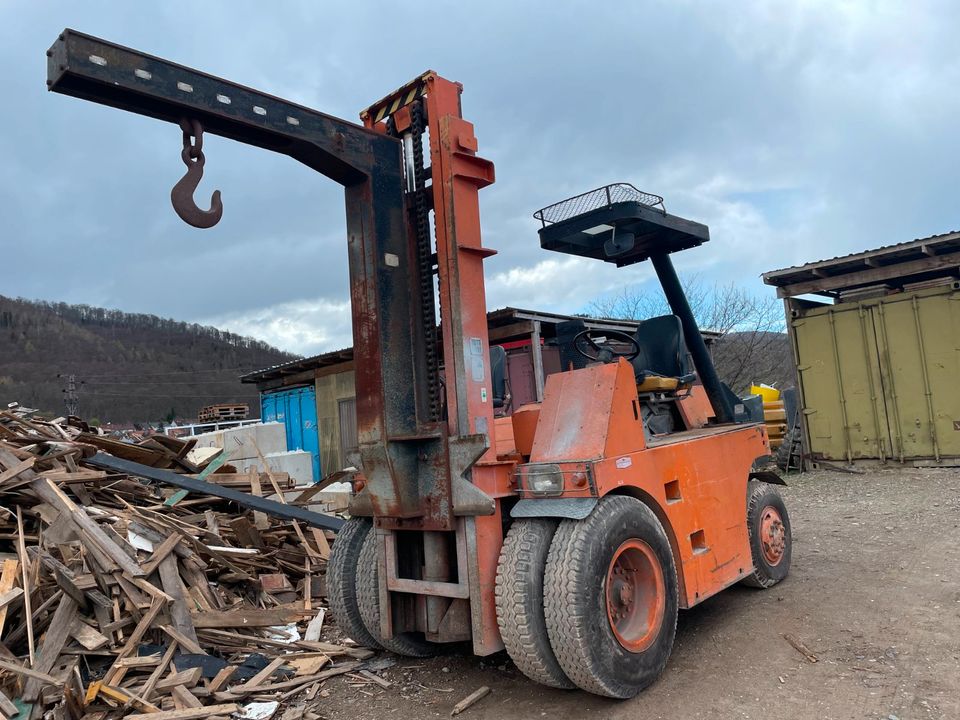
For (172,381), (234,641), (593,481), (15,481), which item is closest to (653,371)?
(593,481)

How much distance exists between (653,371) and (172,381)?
6858 cm

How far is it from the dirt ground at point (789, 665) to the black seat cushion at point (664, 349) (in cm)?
187

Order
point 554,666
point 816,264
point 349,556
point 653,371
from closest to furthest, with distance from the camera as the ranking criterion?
point 554,666, point 349,556, point 653,371, point 816,264

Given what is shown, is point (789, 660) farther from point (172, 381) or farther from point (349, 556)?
point (172, 381)

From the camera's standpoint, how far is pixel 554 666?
3738 mm

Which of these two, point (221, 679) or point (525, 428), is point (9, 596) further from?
point (525, 428)

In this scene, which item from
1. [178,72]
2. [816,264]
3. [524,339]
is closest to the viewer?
[178,72]

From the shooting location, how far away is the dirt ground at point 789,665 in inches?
151

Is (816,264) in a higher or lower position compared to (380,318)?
higher

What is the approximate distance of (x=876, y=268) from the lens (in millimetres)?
13133

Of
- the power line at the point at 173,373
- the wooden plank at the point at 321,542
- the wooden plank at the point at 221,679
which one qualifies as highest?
A: the power line at the point at 173,373

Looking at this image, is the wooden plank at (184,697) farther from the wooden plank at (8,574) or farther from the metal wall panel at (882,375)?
the metal wall panel at (882,375)

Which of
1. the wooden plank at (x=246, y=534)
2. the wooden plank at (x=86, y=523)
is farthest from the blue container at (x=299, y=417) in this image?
the wooden plank at (x=86, y=523)

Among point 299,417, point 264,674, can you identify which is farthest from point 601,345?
point 299,417
